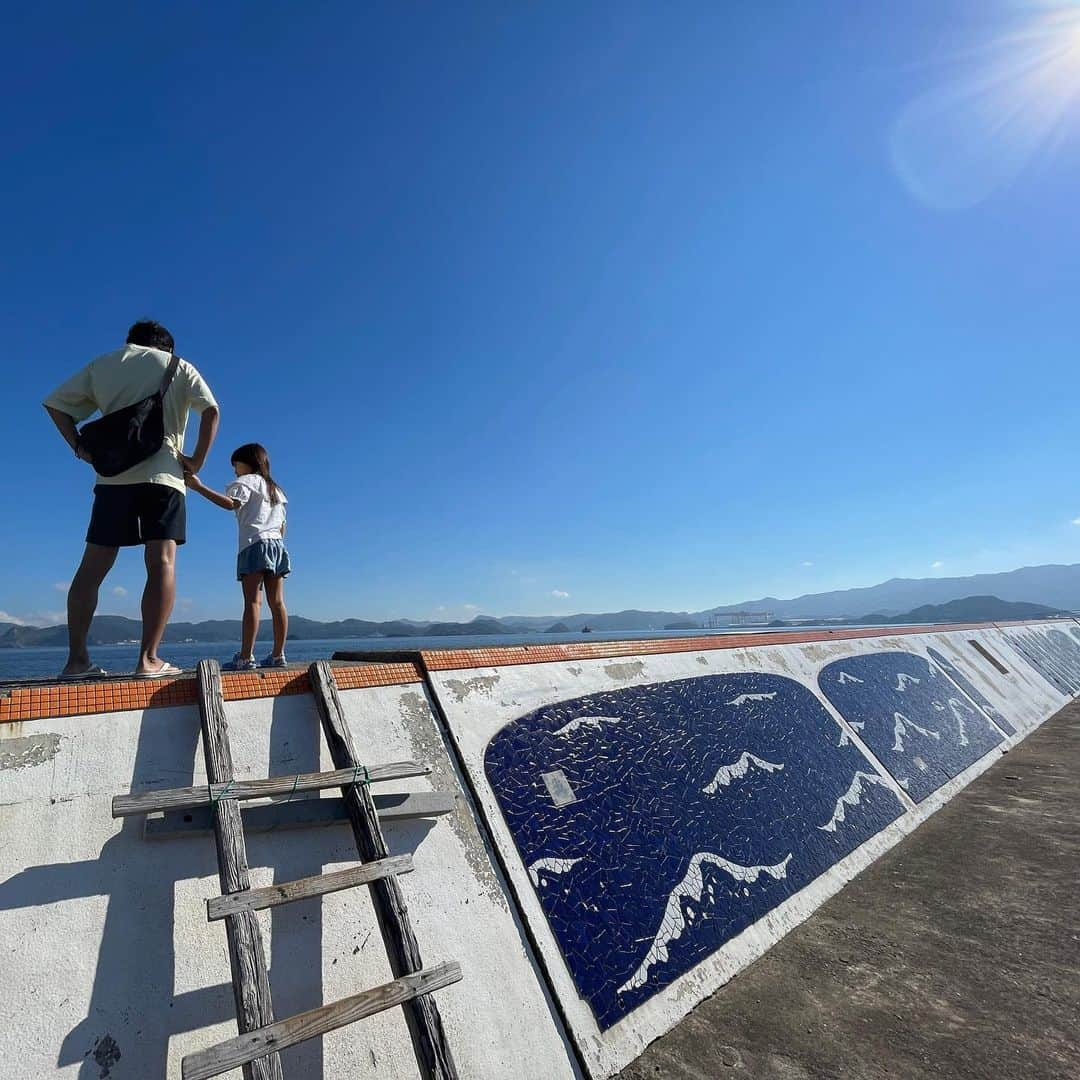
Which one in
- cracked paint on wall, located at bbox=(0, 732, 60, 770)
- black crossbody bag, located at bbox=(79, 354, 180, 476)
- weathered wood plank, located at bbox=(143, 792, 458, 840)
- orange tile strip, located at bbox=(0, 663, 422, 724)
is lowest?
weathered wood plank, located at bbox=(143, 792, 458, 840)

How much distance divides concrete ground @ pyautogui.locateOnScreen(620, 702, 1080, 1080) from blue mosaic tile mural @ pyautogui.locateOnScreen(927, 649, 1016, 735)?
235 inches

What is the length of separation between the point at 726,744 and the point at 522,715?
184 cm

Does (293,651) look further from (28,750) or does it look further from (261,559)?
(28,750)

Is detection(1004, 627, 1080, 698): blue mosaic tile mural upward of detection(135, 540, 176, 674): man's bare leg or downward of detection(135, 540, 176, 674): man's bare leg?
downward

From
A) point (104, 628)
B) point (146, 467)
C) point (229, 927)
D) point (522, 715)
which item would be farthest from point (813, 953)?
point (104, 628)

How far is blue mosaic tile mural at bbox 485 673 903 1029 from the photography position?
2760mm

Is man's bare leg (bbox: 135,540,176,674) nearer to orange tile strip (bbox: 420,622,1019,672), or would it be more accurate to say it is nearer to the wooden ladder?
the wooden ladder

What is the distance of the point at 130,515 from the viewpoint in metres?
3.27

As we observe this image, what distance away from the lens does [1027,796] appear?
6.16m

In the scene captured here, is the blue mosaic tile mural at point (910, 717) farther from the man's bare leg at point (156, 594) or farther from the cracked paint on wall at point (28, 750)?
the cracked paint on wall at point (28, 750)

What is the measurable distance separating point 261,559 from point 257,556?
4cm

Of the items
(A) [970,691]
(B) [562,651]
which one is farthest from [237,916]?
(A) [970,691]

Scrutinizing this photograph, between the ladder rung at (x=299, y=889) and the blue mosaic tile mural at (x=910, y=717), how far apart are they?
547 cm

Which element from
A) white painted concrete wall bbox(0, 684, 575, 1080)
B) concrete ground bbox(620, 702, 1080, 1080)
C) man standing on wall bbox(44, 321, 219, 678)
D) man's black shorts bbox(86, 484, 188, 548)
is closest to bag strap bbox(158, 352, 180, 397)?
man standing on wall bbox(44, 321, 219, 678)
